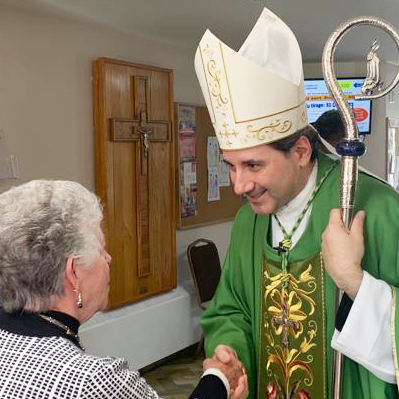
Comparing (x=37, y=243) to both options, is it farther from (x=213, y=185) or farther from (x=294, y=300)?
(x=213, y=185)

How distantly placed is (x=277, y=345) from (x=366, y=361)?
14.1 inches

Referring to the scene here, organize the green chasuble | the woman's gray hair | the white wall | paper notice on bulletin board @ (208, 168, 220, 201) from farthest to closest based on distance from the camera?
paper notice on bulletin board @ (208, 168, 220, 201) → the white wall → the green chasuble → the woman's gray hair

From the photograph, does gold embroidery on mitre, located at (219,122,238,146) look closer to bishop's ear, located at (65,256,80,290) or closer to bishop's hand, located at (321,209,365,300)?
bishop's hand, located at (321,209,365,300)

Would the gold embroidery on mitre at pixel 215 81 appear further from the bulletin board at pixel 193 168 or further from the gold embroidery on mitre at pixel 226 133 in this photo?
the bulletin board at pixel 193 168

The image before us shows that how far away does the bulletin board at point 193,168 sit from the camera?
4.89m

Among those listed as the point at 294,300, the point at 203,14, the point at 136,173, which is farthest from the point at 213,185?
the point at 294,300

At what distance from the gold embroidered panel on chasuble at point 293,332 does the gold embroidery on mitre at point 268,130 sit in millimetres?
364

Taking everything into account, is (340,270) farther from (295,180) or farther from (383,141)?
(383,141)

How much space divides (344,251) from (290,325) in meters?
0.43

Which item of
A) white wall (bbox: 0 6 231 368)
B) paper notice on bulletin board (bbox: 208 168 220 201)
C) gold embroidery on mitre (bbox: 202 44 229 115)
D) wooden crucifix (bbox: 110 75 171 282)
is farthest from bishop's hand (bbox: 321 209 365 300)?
paper notice on bulletin board (bbox: 208 168 220 201)

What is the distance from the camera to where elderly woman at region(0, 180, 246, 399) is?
1.15m

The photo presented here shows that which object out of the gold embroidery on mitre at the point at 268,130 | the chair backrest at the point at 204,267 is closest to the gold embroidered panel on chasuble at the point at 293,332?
the gold embroidery on mitre at the point at 268,130

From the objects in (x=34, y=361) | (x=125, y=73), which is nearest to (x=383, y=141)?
(x=125, y=73)

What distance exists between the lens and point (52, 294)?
1.32m
